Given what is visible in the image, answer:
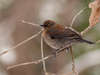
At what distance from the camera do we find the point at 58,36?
4.64m

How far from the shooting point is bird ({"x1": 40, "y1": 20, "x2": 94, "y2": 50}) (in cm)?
428

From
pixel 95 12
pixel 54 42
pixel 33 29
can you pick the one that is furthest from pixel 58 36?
pixel 33 29

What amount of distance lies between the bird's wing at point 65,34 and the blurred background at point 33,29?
2479 millimetres

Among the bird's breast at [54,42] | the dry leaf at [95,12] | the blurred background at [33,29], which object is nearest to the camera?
the dry leaf at [95,12]

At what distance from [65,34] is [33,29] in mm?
3683

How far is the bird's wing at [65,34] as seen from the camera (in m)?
4.28

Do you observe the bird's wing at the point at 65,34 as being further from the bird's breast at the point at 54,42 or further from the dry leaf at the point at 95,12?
the dry leaf at the point at 95,12

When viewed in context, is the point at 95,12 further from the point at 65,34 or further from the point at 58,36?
the point at 58,36

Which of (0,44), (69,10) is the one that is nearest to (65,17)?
(69,10)

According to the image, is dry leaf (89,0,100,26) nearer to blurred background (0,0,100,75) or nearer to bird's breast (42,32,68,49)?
bird's breast (42,32,68,49)

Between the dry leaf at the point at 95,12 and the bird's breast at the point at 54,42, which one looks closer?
the dry leaf at the point at 95,12

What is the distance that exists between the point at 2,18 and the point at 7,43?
2.69ft

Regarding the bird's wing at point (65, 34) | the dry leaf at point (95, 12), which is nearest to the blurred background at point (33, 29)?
the bird's wing at point (65, 34)

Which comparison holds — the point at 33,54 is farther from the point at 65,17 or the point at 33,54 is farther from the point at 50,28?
the point at 50,28
